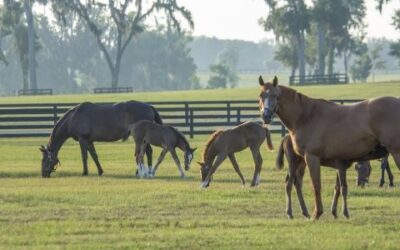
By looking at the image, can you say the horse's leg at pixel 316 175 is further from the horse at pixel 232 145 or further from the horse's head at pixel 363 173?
the horse at pixel 232 145

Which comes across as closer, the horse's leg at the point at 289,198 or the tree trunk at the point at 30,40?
the horse's leg at the point at 289,198

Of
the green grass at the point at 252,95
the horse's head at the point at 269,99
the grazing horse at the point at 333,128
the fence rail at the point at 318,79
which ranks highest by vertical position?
the horse's head at the point at 269,99

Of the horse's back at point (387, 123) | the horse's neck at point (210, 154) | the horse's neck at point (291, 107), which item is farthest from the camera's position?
the horse's neck at point (210, 154)

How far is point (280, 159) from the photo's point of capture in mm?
18031

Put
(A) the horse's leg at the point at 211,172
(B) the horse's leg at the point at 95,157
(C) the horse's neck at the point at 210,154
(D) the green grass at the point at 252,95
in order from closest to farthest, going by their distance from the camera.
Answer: (A) the horse's leg at the point at 211,172 < (C) the horse's neck at the point at 210,154 < (B) the horse's leg at the point at 95,157 < (D) the green grass at the point at 252,95

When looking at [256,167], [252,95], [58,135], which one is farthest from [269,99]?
[252,95]

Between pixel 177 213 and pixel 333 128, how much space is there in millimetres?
2995

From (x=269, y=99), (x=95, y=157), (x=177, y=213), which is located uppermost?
(x=269, y=99)

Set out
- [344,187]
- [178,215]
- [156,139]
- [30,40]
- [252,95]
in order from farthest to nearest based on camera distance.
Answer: [30,40]
[252,95]
[156,139]
[178,215]
[344,187]

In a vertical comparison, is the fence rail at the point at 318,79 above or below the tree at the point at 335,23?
below

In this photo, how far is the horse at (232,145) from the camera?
74.1ft

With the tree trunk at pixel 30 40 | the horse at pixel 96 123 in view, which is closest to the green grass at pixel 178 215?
the horse at pixel 96 123

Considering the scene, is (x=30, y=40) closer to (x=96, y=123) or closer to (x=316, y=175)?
(x=96, y=123)

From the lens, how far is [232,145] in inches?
906
